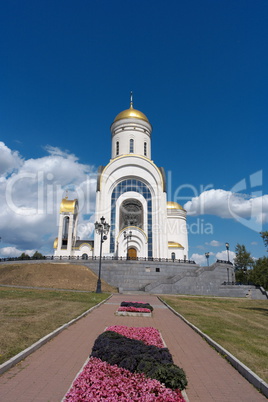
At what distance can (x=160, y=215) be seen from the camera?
41438 mm

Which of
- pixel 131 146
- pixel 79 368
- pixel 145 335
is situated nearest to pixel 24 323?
pixel 145 335

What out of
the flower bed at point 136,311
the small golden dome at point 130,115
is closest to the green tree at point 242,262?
the small golden dome at point 130,115

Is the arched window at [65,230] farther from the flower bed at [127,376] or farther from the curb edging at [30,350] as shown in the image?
the flower bed at [127,376]

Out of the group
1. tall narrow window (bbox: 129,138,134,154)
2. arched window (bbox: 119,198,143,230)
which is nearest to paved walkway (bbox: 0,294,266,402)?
arched window (bbox: 119,198,143,230)

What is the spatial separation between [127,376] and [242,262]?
174ft

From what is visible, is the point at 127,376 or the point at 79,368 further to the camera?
the point at 79,368

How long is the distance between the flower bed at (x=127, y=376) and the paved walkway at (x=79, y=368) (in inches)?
16.3

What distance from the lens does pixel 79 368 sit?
233 inches

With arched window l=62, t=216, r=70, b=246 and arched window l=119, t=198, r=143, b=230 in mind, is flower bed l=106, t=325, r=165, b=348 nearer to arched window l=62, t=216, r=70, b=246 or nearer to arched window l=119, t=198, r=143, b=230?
arched window l=119, t=198, r=143, b=230

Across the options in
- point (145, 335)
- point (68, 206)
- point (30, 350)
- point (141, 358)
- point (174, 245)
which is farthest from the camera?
point (174, 245)

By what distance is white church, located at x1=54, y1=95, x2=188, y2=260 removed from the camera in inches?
1551

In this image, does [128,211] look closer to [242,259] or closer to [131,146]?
[131,146]

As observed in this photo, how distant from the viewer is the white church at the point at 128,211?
3941 centimetres

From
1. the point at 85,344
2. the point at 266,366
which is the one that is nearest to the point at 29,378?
the point at 85,344
